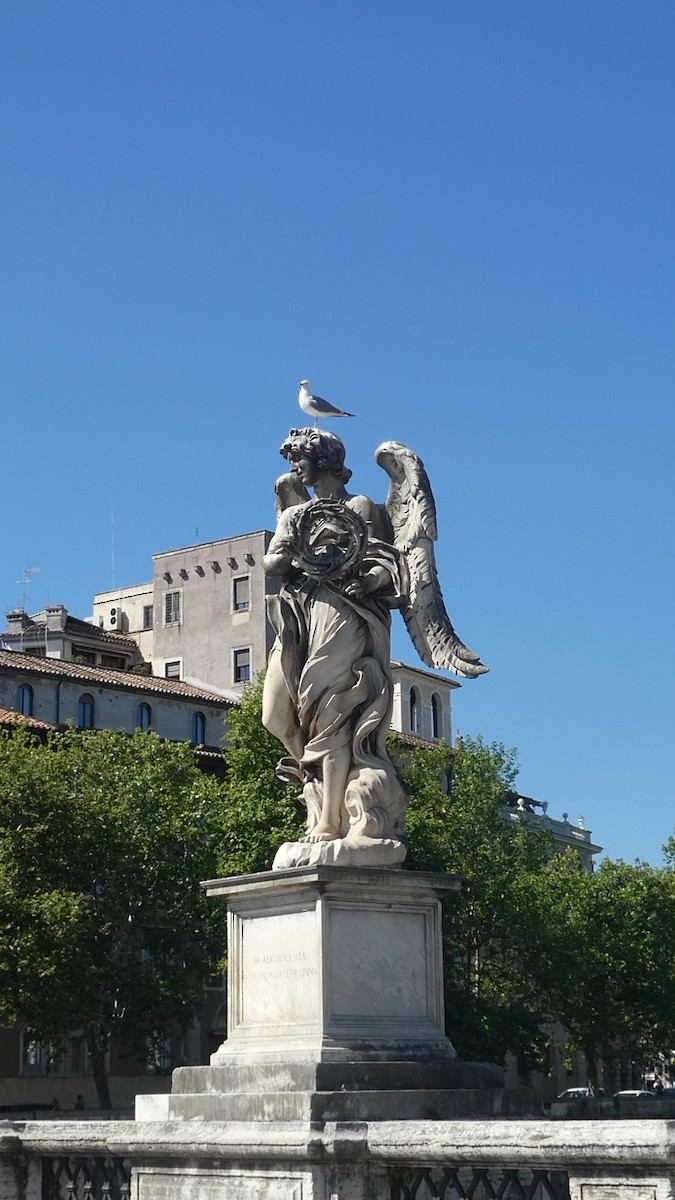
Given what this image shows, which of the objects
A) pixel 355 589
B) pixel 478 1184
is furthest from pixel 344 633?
pixel 478 1184

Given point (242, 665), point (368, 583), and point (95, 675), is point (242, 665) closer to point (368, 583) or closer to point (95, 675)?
point (95, 675)

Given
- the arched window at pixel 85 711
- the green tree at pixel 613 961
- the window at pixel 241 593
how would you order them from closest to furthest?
the green tree at pixel 613 961 < the arched window at pixel 85 711 < the window at pixel 241 593

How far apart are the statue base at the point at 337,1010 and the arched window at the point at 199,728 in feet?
175

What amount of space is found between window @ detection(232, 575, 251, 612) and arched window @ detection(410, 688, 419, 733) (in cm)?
1058

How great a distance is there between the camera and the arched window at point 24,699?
2311 inches

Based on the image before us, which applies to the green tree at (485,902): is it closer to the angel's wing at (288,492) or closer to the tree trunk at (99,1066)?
the tree trunk at (99,1066)

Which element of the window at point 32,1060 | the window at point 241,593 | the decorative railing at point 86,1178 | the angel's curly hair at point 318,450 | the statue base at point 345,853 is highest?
the window at point 241,593

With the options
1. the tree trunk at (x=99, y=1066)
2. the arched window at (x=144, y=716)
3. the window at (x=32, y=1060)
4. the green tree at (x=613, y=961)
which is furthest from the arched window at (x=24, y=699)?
the green tree at (x=613, y=961)

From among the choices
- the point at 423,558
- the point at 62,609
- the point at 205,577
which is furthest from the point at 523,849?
the point at 423,558

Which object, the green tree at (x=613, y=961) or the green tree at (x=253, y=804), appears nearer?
the green tree at (x=253, y=804)

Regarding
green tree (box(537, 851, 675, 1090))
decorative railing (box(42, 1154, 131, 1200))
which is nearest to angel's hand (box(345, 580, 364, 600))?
decorative railing (box(42, 1154, 131, 1200))

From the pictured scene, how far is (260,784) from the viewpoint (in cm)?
4416

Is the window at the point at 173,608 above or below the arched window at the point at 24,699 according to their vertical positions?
above

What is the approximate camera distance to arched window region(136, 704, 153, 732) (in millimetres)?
62812
